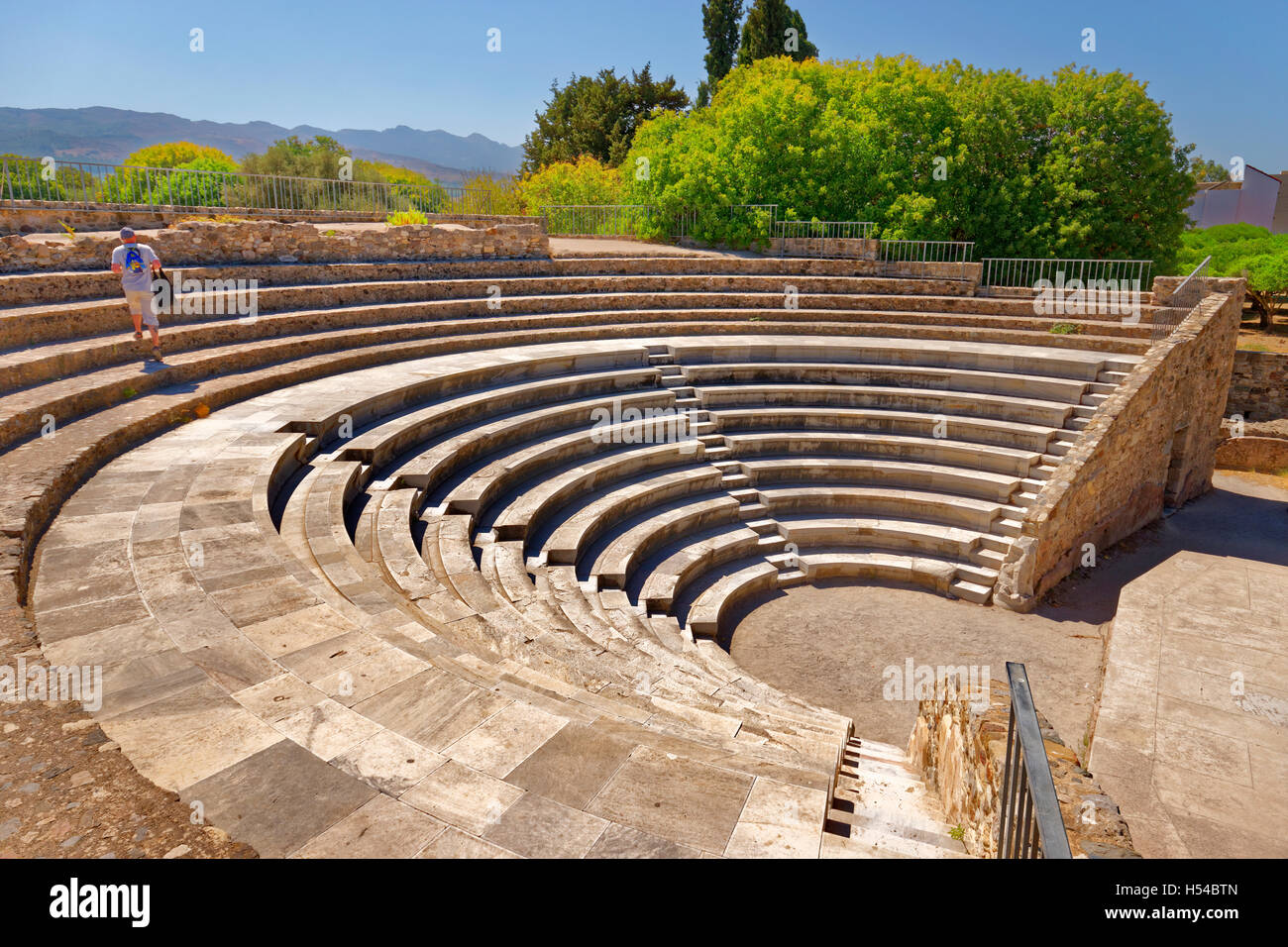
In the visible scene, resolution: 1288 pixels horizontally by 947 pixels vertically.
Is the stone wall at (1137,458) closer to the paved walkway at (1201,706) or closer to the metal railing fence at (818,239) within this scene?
the paved walkway at (1201,706)

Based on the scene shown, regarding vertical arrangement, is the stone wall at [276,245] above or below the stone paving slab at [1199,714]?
above

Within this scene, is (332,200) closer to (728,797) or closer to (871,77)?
(871,77)

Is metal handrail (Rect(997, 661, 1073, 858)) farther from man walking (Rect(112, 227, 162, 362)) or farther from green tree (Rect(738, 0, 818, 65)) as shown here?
green tree (Rect(738, 0, 818, 65))

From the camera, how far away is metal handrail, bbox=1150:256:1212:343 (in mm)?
14995

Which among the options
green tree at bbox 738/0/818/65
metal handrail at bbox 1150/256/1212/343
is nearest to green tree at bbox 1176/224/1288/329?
metal handrail at bbox 1150/256/1212/343

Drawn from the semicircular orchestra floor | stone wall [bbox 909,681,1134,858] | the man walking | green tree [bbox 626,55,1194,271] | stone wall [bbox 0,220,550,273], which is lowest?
stone wall [bbox 909,681,1134,858]

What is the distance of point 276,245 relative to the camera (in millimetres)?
14570

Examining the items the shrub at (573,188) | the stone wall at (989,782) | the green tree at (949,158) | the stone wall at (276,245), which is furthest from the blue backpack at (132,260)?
the shrub at (573,188)

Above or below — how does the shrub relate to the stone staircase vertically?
above

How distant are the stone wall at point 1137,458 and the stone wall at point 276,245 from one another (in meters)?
12.4

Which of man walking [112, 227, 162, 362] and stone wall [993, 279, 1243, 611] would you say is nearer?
man walking [112, 227, 162, 362]

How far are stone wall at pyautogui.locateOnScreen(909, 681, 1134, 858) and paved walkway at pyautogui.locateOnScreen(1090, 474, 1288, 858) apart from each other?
2102 mm

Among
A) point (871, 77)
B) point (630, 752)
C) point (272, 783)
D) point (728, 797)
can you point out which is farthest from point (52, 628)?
point (871, 77)

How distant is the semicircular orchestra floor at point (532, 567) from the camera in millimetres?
3553
